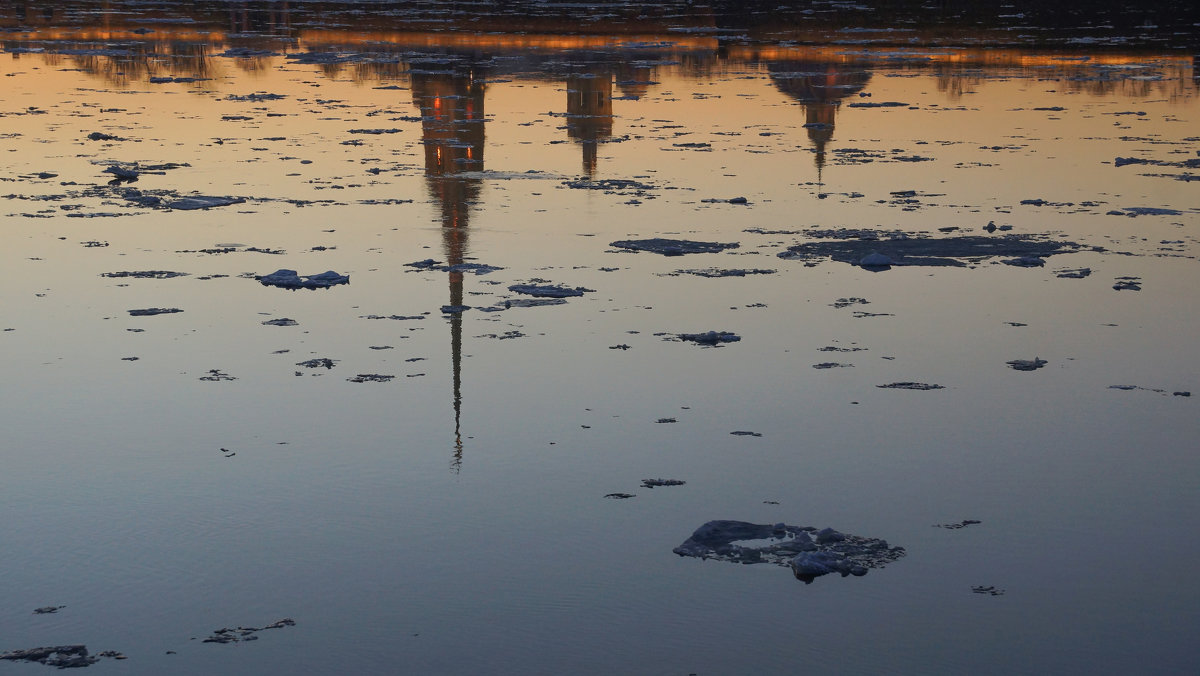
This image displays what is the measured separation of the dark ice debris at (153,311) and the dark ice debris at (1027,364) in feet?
→ 19.5

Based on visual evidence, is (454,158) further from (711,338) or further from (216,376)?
(216,376)

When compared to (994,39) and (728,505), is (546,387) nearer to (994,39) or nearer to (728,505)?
(728,505)

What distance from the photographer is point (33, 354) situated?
10.7 meters

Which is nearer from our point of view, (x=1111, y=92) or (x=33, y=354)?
(x=33, y=354)

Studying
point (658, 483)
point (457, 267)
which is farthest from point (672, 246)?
point (658, 483)

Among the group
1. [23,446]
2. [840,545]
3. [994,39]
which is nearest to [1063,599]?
[840,545]

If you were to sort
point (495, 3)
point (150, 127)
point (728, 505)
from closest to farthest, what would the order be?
point (728, 505)
point (150, 127)
point (495, 3)

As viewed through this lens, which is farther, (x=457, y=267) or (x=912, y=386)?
(x=457, y=267)

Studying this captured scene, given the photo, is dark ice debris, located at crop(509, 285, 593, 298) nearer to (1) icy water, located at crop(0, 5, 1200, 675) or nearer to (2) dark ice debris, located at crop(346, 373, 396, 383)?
(1) icy water, located at crop(0, 5, 1200, 675)

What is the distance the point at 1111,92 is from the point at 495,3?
49779 millimetres

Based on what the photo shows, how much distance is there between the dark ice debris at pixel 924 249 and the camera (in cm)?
1436

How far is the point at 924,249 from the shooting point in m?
14.8

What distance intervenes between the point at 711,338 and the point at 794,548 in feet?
13.5

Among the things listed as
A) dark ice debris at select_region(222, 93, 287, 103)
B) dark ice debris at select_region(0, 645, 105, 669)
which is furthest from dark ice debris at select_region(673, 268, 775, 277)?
dark ice debris at select_region(222, 93, 287, 103)
